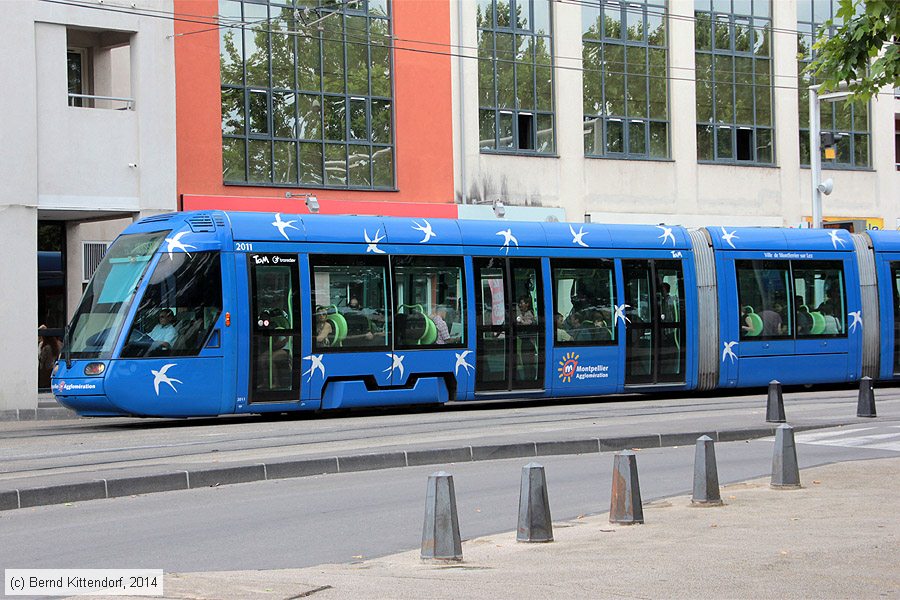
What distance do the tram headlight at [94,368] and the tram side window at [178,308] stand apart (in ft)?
1.22

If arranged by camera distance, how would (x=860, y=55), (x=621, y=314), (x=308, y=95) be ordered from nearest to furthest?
1. (x=860, y=55)
2. (x=621, y=314)
3. (x=308, y=95)

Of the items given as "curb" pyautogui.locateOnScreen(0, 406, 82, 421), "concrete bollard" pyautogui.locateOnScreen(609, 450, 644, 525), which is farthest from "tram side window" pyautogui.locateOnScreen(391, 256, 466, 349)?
"concrete bollard" pyautogui.locateOnScreen(609, 450, 644, 525)

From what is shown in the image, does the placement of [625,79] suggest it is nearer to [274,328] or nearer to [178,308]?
[274,328]

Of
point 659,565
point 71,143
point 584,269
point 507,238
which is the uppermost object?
point 71,143

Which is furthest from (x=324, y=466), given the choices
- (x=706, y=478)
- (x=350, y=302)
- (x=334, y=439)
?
(x=350, y=302)

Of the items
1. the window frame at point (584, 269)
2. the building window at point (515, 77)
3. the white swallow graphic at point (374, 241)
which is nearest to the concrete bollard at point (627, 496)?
→ the white swallow graphic at point (374, 241)

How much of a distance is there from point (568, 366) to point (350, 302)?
172 inches

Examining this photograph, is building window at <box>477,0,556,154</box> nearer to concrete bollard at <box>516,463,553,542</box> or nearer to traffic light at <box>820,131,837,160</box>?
traffic light at <box>820,131,837,160</box>

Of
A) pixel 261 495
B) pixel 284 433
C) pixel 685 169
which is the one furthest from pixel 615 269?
pixel 685 169

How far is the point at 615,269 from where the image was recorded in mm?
23562

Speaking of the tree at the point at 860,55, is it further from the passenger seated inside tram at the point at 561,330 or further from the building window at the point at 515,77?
the building window at the point at 515,77

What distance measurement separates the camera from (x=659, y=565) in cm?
845

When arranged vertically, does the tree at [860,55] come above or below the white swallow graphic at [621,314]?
above

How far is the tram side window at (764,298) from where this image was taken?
24938 millimetres
